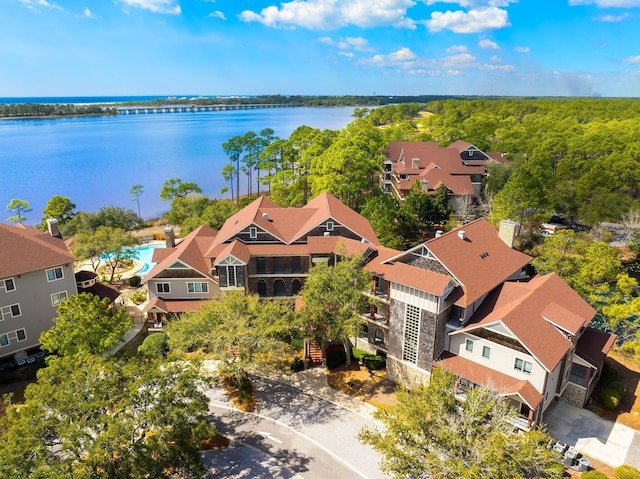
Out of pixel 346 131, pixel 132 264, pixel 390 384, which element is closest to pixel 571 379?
pixel 390 384

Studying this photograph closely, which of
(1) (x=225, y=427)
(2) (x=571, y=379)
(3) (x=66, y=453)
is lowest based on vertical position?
(1) (x=225, y=427)

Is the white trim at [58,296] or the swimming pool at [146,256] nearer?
the white trim at [58,296]

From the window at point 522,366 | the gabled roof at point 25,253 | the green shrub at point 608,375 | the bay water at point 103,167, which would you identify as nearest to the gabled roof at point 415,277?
the window at point 522,366

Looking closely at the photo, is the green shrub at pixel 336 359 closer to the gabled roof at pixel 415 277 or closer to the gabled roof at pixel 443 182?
the gabled roof at pixel 415 277

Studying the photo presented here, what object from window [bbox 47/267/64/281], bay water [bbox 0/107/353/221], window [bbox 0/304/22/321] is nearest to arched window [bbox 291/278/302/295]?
window [bbox 47/267/64/281]

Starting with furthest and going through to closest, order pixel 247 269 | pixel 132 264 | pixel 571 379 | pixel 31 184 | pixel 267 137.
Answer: pixel 31 184 → pixel 267 137 → pixel 132 264 → pixel 247 269 → pixel 571 379

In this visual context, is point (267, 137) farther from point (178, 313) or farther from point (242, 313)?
point (242, 313)

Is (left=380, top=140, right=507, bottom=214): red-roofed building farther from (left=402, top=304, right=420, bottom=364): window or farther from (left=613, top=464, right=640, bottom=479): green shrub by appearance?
(left=613, top=464, right=640, bottom=479): green shrub
